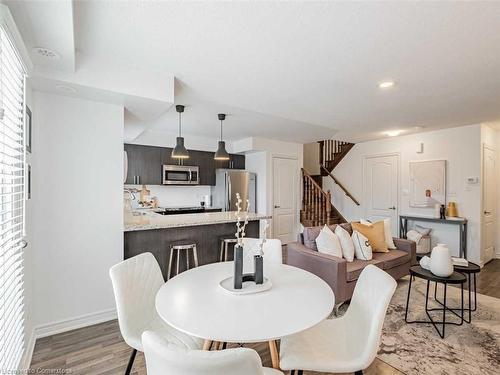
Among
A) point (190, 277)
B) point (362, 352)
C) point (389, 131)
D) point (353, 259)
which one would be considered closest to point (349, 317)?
point (362, 352)

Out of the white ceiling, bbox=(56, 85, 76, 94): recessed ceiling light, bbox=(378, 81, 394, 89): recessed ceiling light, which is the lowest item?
bbox=(56, 85, 76, 94): recessed ceiling light

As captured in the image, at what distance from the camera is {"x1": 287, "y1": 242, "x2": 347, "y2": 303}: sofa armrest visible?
8.85ft

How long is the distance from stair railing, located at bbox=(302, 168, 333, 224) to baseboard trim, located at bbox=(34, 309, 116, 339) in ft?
14.9

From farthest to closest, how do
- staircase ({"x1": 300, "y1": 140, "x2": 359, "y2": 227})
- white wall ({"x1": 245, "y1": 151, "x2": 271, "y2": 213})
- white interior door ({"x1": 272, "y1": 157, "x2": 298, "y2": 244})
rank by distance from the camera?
staircase ({"x1": 300, "y1": 140, "x2": 359, "y2": 227}) → white interior door ({"x1": 272, "y1": 157, "x2": 298, "y2": 244}) → white wall ({"x1": 245, "y1": 151, "x2": 271, "y2": 213})

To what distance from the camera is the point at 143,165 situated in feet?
17.5

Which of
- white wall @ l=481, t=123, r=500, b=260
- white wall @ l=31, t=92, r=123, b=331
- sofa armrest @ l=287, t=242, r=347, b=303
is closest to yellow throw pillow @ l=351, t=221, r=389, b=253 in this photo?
sofa armrest @ l=287, t=242, r=347, b=303

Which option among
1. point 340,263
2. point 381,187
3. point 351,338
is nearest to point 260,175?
point 381,187

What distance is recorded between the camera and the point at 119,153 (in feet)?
9.00

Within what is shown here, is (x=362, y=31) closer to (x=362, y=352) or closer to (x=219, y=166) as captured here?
(x=362, y=352)

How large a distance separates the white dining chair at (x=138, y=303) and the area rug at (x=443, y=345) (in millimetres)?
1640

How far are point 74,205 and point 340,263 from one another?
2.68 metres

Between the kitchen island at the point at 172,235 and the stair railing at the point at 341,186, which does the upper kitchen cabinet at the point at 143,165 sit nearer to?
the kitchen island at the point at 172,235

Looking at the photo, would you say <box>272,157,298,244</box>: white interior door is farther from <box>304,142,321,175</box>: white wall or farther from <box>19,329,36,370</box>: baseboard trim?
<box>19,329,36,370</box>: baseboard trim

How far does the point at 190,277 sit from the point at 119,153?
165 centimetres
